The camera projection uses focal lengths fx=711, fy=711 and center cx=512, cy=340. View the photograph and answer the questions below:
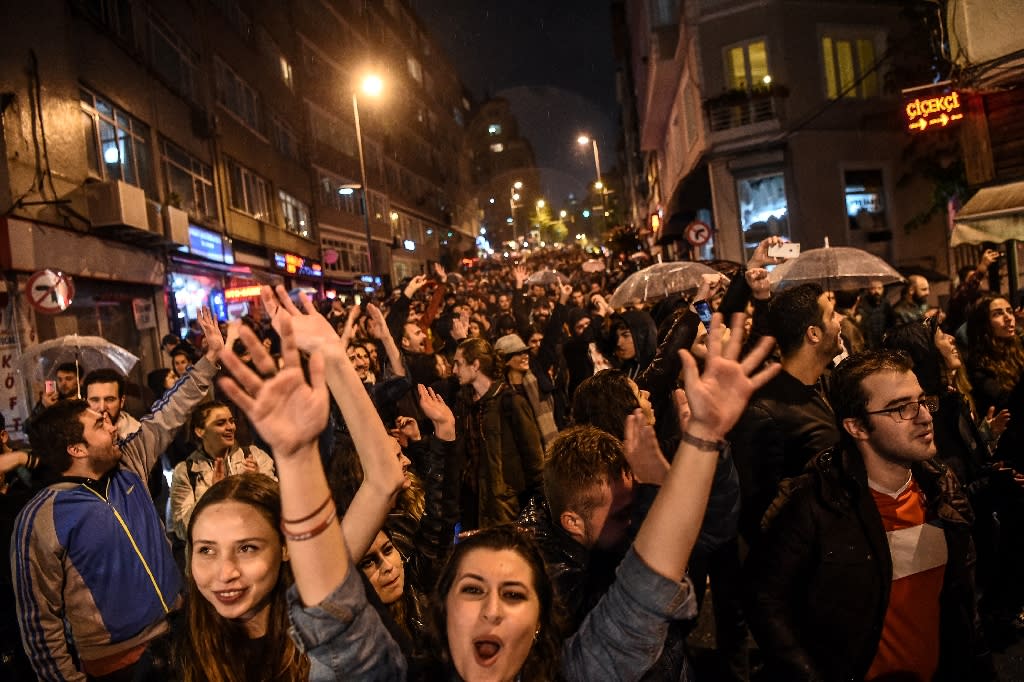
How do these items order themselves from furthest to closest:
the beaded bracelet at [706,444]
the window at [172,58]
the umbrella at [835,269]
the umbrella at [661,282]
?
the window at [172,58], the umbrella at [661,282], the umbrella at [835,269], the beaded bracelet at [706,444]

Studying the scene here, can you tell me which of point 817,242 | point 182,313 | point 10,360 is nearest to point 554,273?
point 817,242

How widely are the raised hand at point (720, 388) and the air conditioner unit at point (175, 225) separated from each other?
757 inches

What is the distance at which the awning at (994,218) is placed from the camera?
10.6 meters

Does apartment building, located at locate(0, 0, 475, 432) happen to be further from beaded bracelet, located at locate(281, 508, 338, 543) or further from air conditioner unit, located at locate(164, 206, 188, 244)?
beaded bracelet, located at locate(281, 508, 338, 543)

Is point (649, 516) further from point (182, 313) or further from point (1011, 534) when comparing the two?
point (182, 313)

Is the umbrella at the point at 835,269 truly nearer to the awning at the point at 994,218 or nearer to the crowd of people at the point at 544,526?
the crowd of people at the point at 544,526

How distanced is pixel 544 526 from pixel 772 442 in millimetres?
1404

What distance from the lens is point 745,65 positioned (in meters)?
21.9

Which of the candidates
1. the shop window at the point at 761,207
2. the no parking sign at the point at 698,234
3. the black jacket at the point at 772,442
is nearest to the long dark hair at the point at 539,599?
the black jacket at the point at 772,442

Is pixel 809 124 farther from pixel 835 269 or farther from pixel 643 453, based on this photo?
pixel 643 453

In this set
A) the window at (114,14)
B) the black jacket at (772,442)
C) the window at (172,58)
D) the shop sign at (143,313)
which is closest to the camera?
the black jacket at (772,442)

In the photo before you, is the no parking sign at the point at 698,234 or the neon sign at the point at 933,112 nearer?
the neon sign at the point at 933,112

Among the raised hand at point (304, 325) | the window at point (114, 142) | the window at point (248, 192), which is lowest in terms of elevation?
the raised hand at point (304, 325)

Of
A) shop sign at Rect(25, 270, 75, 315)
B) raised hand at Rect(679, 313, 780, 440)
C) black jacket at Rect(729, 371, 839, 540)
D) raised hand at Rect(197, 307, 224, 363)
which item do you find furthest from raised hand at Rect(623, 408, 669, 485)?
shop sign at Rect(25, 270, 75, 315)
